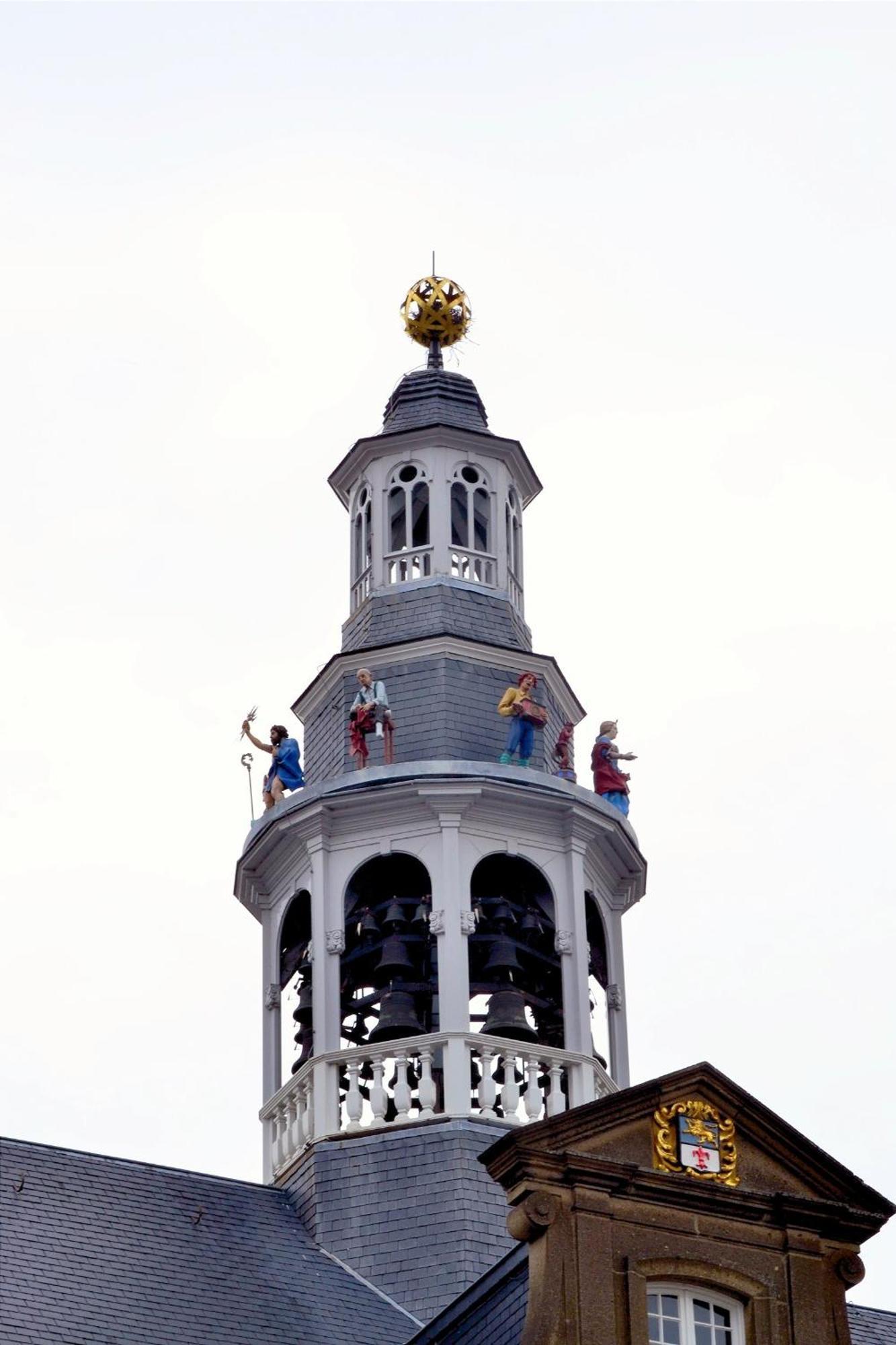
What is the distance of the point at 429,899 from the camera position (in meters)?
46.4

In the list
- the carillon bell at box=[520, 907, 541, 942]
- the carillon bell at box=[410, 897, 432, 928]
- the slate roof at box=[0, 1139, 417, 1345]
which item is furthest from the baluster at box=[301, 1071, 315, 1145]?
the carillon bell at box=[520, 907, 541, 942]

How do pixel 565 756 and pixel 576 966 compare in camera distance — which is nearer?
pixel 576 966

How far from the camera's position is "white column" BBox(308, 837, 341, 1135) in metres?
44.5

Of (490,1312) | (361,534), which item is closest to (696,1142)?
(490,1312)

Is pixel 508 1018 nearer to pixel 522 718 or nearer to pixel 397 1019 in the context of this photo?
pixel 397 1019

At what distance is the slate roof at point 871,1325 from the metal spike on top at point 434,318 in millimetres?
17901

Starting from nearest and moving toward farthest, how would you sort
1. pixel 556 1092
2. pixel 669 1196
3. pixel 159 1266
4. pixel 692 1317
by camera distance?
pixel 692 1317, pixel 669 1196, pixel 159 1266, pixel 556 1092

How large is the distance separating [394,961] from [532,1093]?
2.63 meters

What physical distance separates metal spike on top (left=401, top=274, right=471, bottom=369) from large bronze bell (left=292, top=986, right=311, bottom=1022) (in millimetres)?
11374

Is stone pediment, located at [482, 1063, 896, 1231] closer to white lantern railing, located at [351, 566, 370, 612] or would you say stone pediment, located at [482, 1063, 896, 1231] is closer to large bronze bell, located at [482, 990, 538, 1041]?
large bronze bell, located at [482, 990, 538, 1041]

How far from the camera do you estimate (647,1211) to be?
34594mm

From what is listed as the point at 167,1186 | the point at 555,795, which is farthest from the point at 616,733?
the point at 167,1186

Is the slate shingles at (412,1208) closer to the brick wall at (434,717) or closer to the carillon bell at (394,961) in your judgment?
the carillon bell at (394,961)

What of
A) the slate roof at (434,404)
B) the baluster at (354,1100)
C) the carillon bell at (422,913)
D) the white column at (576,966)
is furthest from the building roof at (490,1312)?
the slate roof at (434,404)
